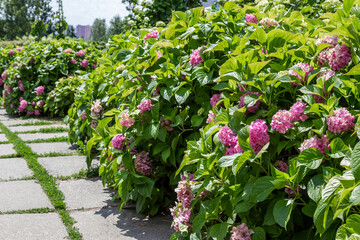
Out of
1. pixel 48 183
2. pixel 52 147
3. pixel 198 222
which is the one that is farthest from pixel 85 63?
pixel 198 222

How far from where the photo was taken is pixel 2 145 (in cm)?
480

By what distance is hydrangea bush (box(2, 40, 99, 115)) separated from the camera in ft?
22.5

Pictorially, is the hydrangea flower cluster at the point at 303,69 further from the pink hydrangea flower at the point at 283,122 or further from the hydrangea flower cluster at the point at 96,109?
the hydrangea flower cluster at the point at 96,109

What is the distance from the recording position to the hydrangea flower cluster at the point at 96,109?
3354 millimetres

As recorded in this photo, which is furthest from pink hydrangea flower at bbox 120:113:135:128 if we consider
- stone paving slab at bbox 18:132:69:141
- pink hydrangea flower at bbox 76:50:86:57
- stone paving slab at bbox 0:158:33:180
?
pink hydrangea flower at bbox 76:50:86:57

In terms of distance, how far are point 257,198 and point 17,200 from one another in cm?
212

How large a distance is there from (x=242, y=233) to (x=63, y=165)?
264 cm

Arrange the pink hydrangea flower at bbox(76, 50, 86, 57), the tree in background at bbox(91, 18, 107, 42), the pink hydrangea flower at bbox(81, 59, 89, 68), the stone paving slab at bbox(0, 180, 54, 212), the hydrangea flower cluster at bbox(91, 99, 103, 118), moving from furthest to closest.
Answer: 1. the tree in background at bbox(91, 18, 107, 42)
2. the pink hydrangea flower at bbox(76, 50, 86, 57)
3. the pink hydrangea flower at bbox(81, 59, 89, 68)
4. the hydrangea flower cluster at bbox(91, 99, 103, 118)
5. the stone paving slab at bbox(0, 180, 54, 212)

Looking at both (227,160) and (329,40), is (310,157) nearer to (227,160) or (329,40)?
(227,160)

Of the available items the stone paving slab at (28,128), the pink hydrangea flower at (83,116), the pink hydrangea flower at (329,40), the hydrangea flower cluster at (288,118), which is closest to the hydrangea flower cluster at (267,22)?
the pink hydrangea flower at (329,40)

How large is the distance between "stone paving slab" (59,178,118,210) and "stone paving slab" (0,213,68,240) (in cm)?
25

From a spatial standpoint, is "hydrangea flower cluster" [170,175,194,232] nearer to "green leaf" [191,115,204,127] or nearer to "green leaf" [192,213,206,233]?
"green leaf" [192,213,206,233]

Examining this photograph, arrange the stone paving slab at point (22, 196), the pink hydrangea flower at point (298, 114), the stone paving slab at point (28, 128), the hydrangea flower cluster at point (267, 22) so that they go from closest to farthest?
the pink hydrangea flower at point (298, 114)
the hydrangea flower cluster at point (267, 22)
the stone paving slab at point (22, 196)
the stone paving slab at point (28, 128)

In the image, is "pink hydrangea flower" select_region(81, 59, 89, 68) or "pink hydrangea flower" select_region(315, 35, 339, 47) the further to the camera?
"pink hydrangea flower" select_region(81, 59, 89, 68)
